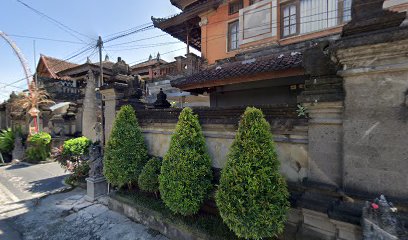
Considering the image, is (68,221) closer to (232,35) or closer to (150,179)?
(150,179)

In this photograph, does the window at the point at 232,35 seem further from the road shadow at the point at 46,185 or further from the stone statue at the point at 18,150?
the stone statue at the point at 18,150

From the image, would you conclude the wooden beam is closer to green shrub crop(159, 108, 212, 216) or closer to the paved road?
green shrub crop(159, 108, 212, 216)

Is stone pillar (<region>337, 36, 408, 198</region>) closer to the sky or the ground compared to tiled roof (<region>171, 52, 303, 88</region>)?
closer to the ground

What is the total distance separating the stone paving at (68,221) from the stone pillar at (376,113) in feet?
12.9

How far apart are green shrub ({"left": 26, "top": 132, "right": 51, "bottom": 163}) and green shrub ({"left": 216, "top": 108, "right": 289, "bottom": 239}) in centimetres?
1402

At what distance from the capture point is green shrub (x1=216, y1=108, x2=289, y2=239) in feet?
10.3

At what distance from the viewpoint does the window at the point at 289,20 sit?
24.4 feet

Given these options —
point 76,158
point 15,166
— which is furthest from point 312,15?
point 15,166

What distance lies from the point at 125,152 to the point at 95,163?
185 centimetres

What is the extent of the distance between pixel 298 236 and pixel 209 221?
1682mm

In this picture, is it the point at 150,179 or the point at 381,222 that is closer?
the point at 381,222

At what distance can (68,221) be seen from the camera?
5.36 meters

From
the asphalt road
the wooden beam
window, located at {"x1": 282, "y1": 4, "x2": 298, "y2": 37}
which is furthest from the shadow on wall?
the asphalt road

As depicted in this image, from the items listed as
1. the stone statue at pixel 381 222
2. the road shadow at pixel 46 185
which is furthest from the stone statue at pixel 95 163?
the stone statue at pixel 381 222
